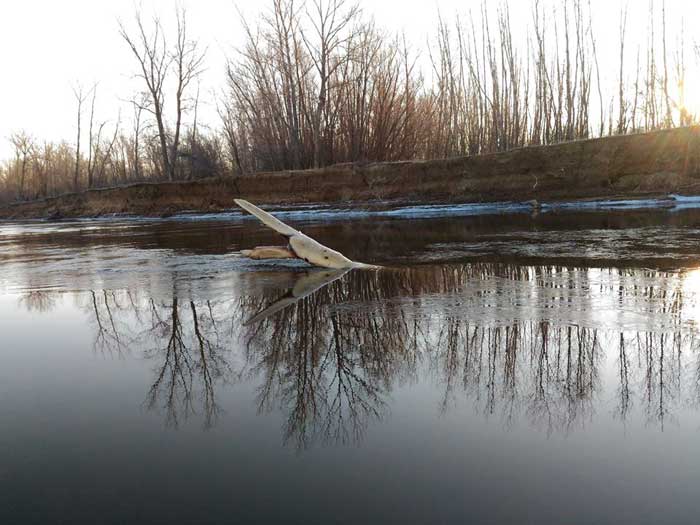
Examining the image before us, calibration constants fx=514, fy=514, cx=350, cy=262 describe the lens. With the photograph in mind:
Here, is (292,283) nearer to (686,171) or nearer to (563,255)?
(563,255)

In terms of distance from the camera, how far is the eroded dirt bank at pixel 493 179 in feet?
68.0

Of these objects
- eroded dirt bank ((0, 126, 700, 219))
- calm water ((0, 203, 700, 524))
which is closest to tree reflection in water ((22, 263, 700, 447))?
calm water ((0, 203, 700, 524))

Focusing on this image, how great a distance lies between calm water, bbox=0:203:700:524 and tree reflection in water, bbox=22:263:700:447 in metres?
0.02

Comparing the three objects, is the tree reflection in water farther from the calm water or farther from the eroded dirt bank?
the eroded dirt bank

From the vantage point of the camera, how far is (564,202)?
21875 mm

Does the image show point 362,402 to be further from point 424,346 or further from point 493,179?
point 493,179

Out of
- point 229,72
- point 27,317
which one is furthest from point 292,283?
point 229,72

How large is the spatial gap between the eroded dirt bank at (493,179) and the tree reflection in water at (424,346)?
17134mm

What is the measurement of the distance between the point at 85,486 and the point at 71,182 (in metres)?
76.2

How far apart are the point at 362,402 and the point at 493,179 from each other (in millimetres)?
22392

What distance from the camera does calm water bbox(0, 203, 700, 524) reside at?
2064mm

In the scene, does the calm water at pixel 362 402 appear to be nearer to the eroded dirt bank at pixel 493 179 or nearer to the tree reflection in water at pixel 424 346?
the tree reflection in water at pixel 424 346

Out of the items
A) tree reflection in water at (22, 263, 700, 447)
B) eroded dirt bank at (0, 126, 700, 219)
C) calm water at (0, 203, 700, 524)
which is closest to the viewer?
calm water at (0, 203, 700, 524)

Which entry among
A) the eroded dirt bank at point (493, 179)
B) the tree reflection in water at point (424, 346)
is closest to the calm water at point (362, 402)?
the tree reflection in water at point (424, 346)
